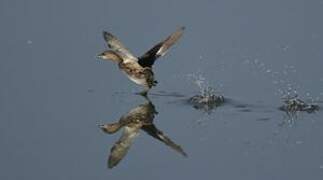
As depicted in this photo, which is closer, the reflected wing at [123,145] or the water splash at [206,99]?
the reflected wing at [123,145]

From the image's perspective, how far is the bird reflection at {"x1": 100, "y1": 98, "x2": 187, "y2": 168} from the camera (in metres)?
6.69

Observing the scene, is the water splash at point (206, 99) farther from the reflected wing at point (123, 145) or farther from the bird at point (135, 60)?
the reflected wing at point (123, 145)

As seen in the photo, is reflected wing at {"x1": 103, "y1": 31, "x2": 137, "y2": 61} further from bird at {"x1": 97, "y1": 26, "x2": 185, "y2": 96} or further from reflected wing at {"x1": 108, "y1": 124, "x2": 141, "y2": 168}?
reflected wing at {"x1": 108, "y1": 124, "x2": 141, "y2": 168}

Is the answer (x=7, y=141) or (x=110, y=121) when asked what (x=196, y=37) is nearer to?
(x=110, y=121)

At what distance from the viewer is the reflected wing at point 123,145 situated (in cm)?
653

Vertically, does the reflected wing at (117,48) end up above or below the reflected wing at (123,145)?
above

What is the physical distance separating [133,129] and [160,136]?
0.27 metres

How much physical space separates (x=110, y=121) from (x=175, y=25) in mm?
3341

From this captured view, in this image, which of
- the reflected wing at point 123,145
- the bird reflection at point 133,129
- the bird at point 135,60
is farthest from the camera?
the bird at point 135,60

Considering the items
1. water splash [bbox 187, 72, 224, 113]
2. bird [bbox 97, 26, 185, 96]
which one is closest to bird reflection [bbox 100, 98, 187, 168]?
bird [bbox 97, 26, 185, 96]

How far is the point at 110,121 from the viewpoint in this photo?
7.54 metres

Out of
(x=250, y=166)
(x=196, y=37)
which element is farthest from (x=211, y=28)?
(x=250, y=166)

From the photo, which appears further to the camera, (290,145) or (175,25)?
(175,25)

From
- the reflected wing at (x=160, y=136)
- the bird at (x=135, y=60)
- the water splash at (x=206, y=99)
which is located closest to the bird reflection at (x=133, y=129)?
the reflected wing at (x=160, y=136)
